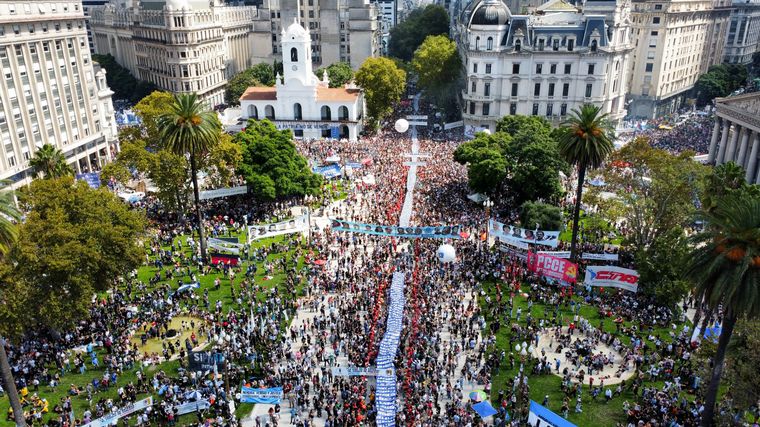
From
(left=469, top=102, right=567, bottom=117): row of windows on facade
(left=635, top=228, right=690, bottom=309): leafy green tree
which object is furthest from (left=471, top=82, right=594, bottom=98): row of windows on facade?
(left=635, top=228, right=690, bottom=309): leafy green tree

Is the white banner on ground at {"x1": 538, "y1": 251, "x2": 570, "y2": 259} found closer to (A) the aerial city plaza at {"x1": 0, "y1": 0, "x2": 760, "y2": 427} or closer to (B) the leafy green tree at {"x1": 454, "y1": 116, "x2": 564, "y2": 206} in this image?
(A) the aerial city plaza at {"x1": 0, "y1": 0, "x2": 760, "y2": 427}

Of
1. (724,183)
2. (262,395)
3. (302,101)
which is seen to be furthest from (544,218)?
(302,101)

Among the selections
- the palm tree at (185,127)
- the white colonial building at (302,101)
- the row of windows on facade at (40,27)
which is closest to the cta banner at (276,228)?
the palm tree at (185,127)

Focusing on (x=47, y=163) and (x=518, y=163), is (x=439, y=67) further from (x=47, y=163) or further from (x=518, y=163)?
(x=47, y=163)

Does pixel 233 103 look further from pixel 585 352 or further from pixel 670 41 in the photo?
pixel 585 352

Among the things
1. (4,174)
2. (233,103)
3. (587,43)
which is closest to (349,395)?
(4,174)

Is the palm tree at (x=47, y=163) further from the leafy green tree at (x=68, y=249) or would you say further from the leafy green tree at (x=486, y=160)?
the leafy green tree at (x=486, y=160)

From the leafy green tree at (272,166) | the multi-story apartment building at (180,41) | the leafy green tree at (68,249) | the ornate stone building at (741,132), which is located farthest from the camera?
the multi-story apartment building at (180,41)
